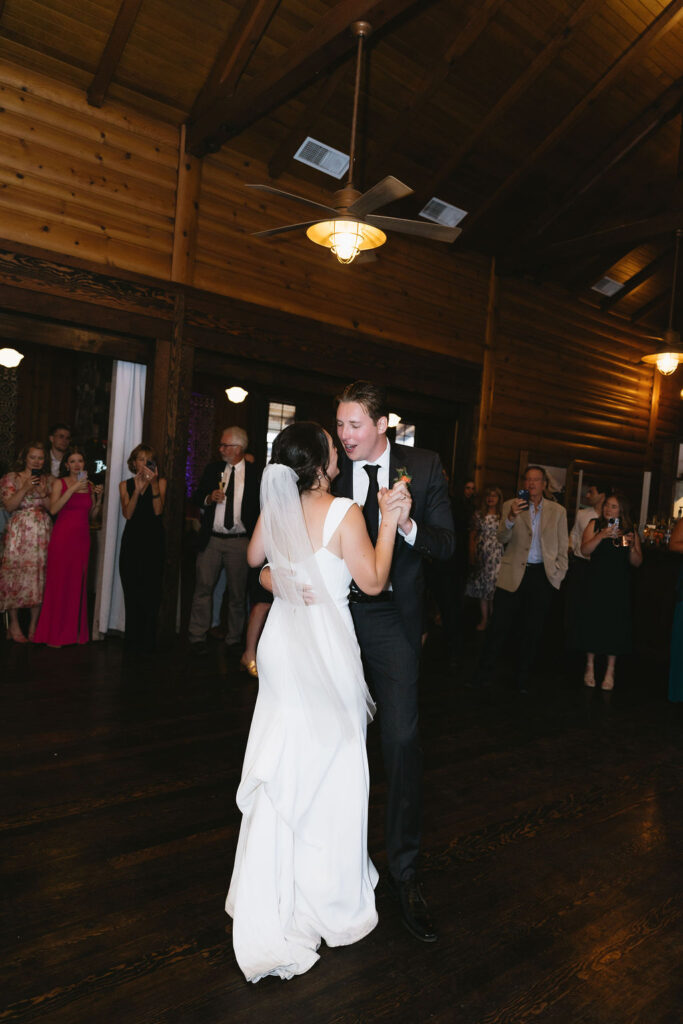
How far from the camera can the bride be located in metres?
2.09

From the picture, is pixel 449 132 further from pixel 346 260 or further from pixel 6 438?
pixel 6 438

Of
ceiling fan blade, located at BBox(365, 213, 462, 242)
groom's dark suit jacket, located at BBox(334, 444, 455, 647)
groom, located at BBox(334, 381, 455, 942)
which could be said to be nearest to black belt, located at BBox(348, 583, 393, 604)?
groom, located at BBox(334, 381, 455, 942)

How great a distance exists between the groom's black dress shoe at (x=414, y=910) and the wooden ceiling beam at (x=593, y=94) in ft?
23.2

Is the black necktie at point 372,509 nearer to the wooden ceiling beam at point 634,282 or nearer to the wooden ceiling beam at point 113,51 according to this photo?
the wooden ceiling beam at point 113,51

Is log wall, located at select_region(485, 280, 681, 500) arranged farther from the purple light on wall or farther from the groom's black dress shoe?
the groom's black dress shoe

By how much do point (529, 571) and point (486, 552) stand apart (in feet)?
7.77

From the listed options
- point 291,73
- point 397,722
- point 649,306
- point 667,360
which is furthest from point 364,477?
point 649,306

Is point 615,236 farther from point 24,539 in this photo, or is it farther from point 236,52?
point 24,539

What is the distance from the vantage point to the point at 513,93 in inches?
256

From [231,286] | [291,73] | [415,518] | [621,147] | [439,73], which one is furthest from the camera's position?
[621,147]

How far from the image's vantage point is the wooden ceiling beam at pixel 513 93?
19.5 ft

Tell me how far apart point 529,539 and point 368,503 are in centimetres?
305

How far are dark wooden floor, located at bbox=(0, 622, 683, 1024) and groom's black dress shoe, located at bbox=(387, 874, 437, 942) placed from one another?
0.12 feet

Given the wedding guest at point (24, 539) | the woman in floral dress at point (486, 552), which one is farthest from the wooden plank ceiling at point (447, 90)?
the woman in floral dress at point (486, 552)
